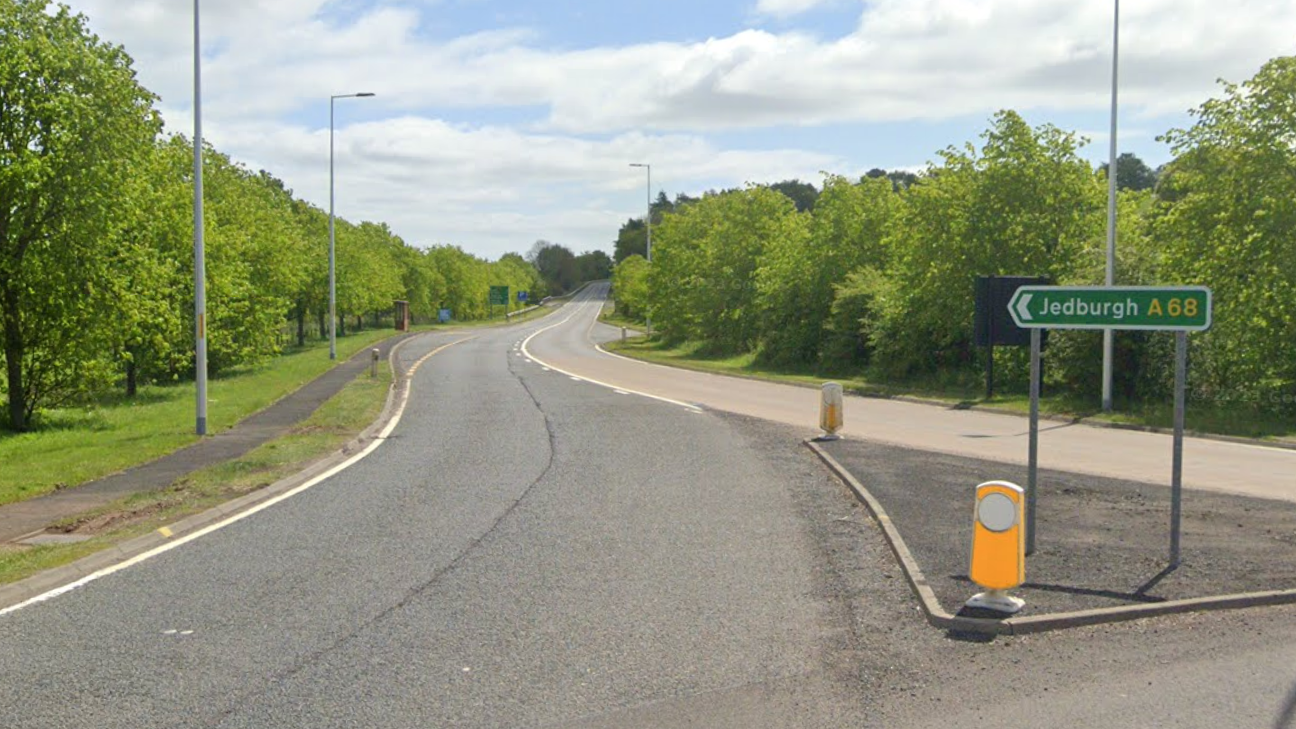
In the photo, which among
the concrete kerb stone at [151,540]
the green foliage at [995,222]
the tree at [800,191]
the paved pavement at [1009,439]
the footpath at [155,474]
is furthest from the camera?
the tree at [800,191]

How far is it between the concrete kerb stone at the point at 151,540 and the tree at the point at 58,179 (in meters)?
8.89

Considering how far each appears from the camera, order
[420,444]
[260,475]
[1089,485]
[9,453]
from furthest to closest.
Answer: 1. [9,453]
2. [420,444]
3. [260,475]
4. [1089,485]

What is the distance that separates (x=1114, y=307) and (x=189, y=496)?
31.8 ft

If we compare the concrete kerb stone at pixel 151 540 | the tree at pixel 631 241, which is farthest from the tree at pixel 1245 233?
the tree at pixel 631 241

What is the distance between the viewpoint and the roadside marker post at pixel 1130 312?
26.7 feet

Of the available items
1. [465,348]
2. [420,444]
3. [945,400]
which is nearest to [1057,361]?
[945,400]

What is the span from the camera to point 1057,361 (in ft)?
83.6

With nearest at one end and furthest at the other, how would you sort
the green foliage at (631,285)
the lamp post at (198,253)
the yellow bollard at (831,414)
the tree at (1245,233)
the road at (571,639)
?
the road at (571,639) < the yellow bollard at (831,414) < the lamp post at (198,253) < the tree at (1245,233) < the green foliage at (631,285)

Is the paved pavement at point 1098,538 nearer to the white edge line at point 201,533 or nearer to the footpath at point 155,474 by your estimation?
the white edge line at point 201,533

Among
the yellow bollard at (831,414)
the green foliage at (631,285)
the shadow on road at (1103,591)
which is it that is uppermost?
the green foliage at (631,285)

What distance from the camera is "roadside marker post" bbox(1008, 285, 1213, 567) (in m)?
8.12

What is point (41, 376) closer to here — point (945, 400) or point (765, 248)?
point (945, 400)

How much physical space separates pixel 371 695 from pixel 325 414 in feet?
57.3

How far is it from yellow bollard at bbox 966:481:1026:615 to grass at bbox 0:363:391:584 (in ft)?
22.6
